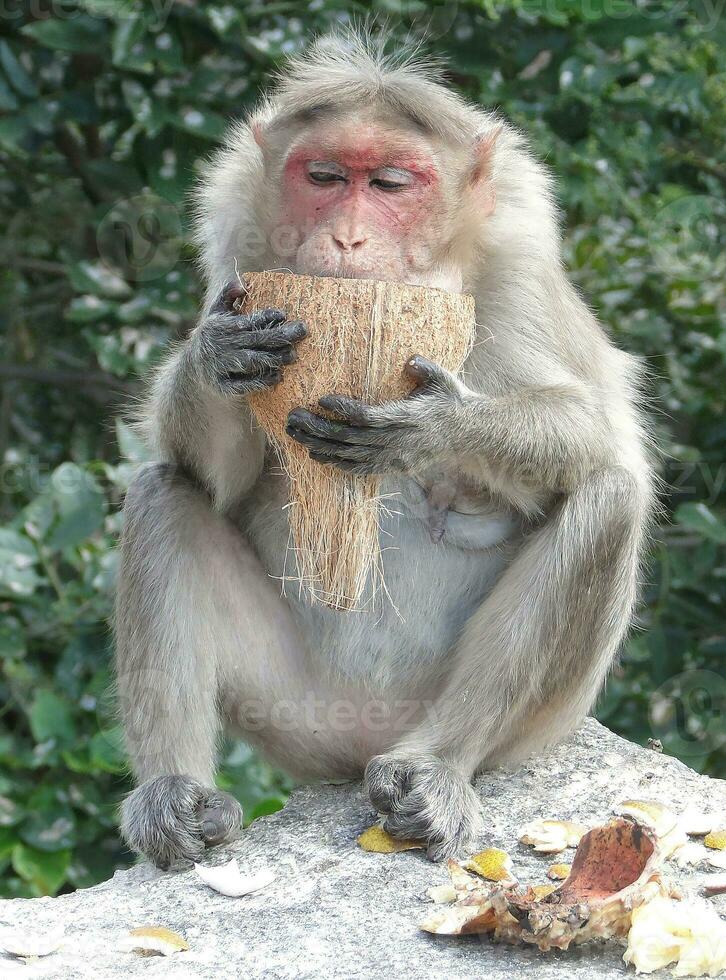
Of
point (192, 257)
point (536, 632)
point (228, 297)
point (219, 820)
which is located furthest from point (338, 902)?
point (192, 257)

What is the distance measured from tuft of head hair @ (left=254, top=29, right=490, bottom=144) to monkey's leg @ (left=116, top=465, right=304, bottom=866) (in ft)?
4.06

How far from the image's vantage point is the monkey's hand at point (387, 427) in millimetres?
3502

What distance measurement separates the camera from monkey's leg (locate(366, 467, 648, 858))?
3922 millimetres

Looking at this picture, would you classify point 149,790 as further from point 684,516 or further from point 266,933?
point 684,516

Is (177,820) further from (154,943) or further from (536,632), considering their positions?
(536,632)

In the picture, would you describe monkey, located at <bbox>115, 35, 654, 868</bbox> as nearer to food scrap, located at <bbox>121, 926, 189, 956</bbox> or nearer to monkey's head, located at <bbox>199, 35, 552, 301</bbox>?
monkey's head, located at <bbox>199, 35, 552, 301</bbox>

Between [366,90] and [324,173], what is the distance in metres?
0.31

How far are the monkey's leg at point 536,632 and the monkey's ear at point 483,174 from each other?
3.13 feet

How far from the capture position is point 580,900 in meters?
3.12

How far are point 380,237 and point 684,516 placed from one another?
2531mm

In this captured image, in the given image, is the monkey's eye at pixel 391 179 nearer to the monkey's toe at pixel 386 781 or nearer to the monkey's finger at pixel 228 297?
the monkey's finger at pixel 228 297

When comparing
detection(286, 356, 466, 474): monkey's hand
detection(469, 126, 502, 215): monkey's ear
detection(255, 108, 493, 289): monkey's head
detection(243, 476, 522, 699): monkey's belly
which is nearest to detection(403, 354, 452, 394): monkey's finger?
detection(286, 356, 466, 474): monkey's hand

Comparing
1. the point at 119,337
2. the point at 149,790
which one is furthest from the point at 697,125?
the point at 149,790

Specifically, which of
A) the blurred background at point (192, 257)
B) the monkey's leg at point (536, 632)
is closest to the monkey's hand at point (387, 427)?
the monkey's leg at point (536, 632)
